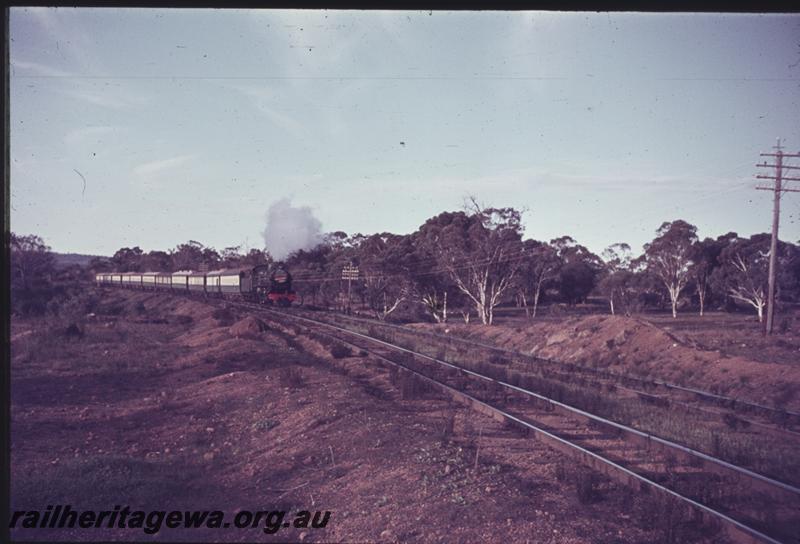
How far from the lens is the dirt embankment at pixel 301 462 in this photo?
567 cm

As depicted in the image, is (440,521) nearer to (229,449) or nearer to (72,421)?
(229,449)

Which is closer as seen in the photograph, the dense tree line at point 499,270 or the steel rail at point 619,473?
the steel rail at point 619,473

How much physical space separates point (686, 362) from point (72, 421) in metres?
17.1

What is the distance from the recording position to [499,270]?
140 feet

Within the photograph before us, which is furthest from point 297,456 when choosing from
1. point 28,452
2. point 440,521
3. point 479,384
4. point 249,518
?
point 479,384

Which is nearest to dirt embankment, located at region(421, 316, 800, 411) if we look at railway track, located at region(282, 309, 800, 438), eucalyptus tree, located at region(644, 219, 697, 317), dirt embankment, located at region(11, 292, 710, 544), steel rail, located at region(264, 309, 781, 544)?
railway track, located at region(282, 309, 800, 438)

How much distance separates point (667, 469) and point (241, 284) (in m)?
40.2

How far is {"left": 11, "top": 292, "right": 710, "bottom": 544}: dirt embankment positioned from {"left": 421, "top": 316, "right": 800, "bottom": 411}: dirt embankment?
28.8 ft

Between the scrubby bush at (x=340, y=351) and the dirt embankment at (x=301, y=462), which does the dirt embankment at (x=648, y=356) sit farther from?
the scrubby bush at (x=340, y=351)

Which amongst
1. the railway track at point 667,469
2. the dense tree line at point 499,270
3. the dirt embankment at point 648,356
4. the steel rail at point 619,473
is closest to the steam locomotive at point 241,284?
the dense tree line at point 499,270

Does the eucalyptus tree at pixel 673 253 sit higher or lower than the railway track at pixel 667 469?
higher

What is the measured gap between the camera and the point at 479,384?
1344cm
